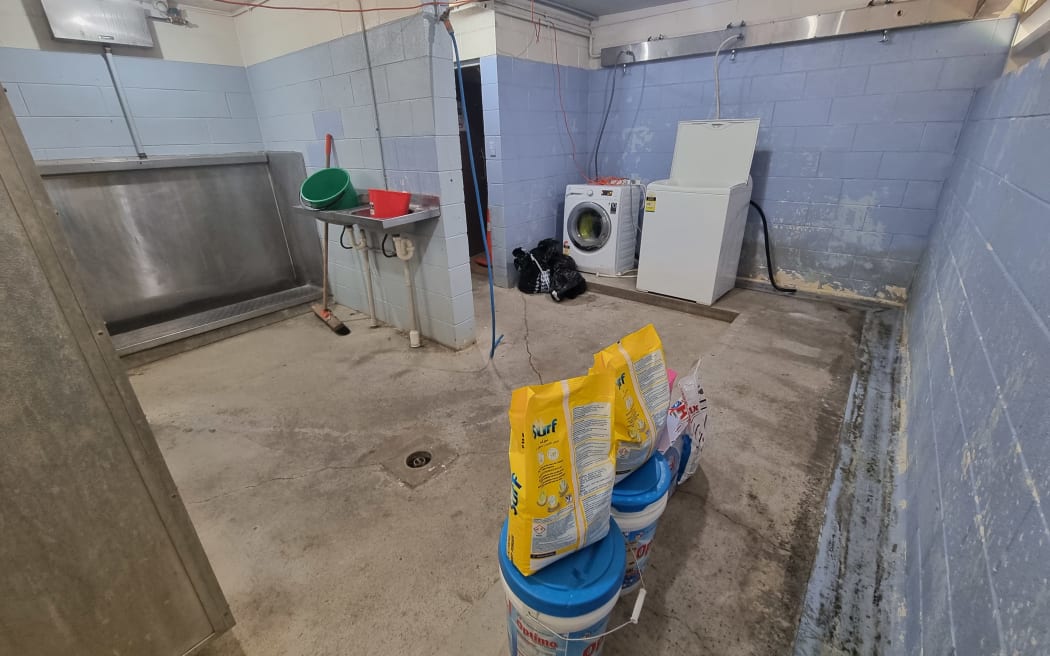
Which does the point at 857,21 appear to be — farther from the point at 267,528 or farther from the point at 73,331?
the point at 267,528

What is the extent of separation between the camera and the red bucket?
93.1 inches

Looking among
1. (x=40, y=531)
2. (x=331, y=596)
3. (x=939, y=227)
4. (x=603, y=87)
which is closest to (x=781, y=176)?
(x=939, y=227)

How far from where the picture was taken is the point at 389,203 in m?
2.40

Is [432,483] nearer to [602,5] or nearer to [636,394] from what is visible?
[636,394]

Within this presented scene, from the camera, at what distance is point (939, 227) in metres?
2.54

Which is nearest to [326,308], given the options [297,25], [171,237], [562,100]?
[171,237]

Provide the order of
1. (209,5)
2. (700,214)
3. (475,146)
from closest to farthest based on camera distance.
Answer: (209,5) < (700,214) < (475,146)

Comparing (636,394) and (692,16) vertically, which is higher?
(692,16)

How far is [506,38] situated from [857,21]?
234 cm

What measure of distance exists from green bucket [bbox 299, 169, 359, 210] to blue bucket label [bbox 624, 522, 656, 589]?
7.83ft

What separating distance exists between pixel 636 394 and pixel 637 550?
0.42 metres

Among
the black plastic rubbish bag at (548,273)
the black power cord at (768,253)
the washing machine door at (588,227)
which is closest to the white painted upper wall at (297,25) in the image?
the black plastic rubbish bag at (548,273)

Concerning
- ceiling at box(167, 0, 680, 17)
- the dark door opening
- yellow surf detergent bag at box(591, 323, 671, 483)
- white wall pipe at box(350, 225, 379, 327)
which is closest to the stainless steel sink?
white wall pipe at box(350, 225, 379, 327)

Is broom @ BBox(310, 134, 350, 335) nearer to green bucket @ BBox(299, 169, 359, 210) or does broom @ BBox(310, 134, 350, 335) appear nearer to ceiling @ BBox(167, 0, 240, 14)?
→ green bucket @ BBox(299, 169, 359, 210)
